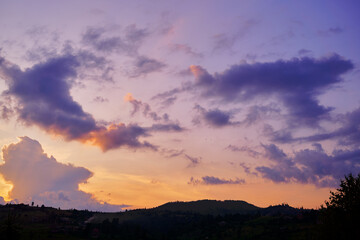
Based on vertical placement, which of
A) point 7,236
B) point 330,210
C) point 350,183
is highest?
point 350,183

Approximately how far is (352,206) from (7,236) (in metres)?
79.2

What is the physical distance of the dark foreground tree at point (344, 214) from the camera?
4631 cm

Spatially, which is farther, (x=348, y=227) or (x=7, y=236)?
(x=7, y=236)

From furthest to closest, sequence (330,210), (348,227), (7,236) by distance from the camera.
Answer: (7,236), (330,210), (348,227)

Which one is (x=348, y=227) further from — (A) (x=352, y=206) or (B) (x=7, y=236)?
(B) (x=7, y=236)

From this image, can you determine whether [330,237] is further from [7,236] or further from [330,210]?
[7,236]

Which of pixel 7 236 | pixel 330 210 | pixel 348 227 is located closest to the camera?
pixel 348 227

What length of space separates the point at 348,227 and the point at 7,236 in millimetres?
78022

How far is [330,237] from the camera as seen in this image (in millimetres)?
48094

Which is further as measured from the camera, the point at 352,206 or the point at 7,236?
the point at 7,236

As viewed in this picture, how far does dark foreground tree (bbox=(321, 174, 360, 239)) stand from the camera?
46312 millimetres

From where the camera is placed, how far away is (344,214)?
1909 inches

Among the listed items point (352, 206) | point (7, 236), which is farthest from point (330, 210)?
point (7, 236)

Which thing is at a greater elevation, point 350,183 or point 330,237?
point 350,183
